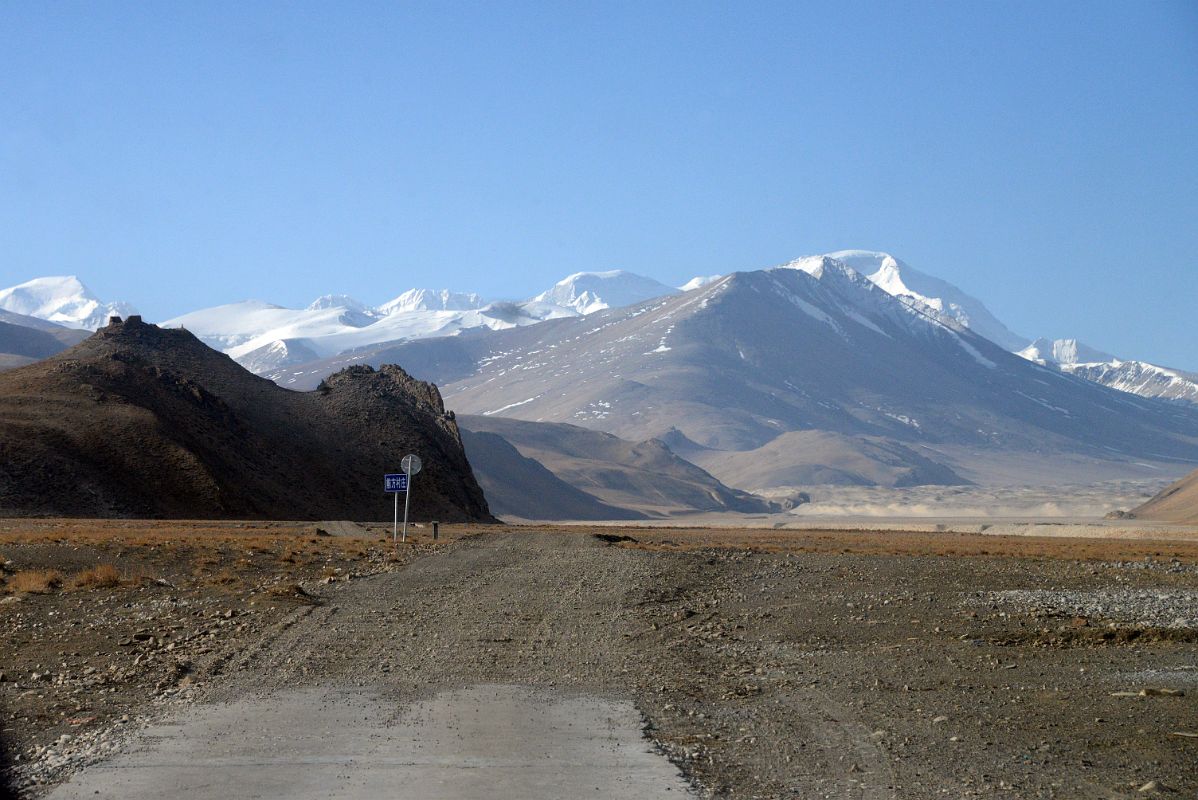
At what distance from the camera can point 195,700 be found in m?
12.5

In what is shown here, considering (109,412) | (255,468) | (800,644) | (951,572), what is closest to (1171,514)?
(255,468)

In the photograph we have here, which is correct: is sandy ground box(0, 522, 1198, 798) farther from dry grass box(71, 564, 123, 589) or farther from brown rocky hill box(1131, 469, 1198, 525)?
brown rocky hill box(1131, 469, 1198, 525)

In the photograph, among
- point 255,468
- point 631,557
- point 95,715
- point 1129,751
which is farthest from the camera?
point 255,468

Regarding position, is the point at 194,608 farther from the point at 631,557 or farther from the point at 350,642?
the point at 631,557

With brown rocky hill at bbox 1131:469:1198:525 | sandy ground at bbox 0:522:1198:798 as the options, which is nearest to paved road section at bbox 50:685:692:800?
sandy ground at bbox 0:522:1198:798

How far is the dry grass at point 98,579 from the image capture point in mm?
20242

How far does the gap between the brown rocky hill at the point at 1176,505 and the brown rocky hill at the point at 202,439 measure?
83.0m

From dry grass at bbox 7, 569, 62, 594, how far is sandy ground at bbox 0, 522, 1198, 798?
16.7 inches

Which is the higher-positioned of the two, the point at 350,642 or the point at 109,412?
the point at 109,412

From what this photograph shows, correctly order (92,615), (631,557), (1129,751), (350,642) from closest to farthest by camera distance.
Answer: (1129,751), (350,642), (92,615), (631,557)

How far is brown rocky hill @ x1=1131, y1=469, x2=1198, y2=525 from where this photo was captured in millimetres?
134837

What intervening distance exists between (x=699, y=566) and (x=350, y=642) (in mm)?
11501

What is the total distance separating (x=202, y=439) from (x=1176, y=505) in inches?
4589

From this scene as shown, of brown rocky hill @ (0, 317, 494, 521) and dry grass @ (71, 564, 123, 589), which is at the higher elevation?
brown rocky hill @ (0, 317, 494, 521)
